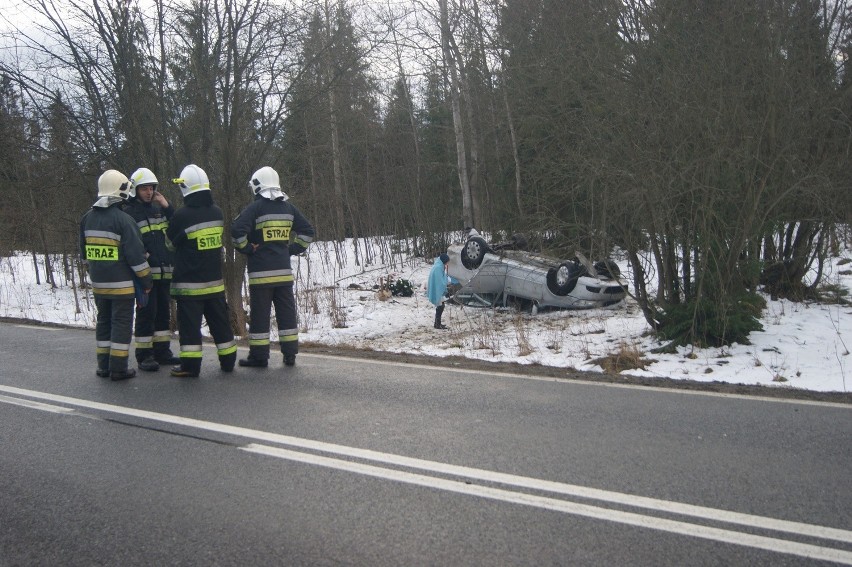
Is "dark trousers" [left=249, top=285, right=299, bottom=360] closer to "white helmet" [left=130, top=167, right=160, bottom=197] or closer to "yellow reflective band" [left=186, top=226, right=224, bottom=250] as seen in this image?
"yellow reflective band" [left=186, top=226, right=224, bottom=250]

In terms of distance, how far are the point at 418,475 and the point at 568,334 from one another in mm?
7867

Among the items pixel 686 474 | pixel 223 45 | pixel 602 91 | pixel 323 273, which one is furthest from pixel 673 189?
pixel 323 273

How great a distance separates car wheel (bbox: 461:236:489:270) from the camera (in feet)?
53.9

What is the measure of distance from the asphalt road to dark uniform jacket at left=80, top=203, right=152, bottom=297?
1099 mm

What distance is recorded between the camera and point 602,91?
9.71 m

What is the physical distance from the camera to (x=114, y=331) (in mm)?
7137

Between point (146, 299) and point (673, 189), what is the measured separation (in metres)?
6.34

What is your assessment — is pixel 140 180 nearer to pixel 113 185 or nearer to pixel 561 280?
pixel 113 185

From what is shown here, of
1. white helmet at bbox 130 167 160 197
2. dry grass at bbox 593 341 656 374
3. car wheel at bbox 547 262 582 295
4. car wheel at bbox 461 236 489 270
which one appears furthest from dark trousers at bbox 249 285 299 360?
car wheel at bbox 461 236 489 270

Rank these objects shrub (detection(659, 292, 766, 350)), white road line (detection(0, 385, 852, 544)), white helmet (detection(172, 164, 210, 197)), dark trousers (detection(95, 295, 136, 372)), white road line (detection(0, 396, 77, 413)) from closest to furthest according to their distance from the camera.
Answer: white road line (detection(0, 385, 852, 544)) < white road line (detection(0, 396, 77, 413)) < dark trousers (detection(95, 295, 136, 372)) < white helmet (detection(172, 164, 210, 197)) < shrub (detection(659, 292, 766, 350))

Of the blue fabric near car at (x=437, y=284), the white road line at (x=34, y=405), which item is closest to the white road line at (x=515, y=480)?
the white road line at (x=34, y=405)

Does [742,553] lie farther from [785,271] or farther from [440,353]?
[785,271]

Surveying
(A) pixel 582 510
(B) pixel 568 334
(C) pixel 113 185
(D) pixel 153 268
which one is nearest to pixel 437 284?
(B) pixel 568 334

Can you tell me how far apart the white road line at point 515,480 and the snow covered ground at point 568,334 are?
388 cm
